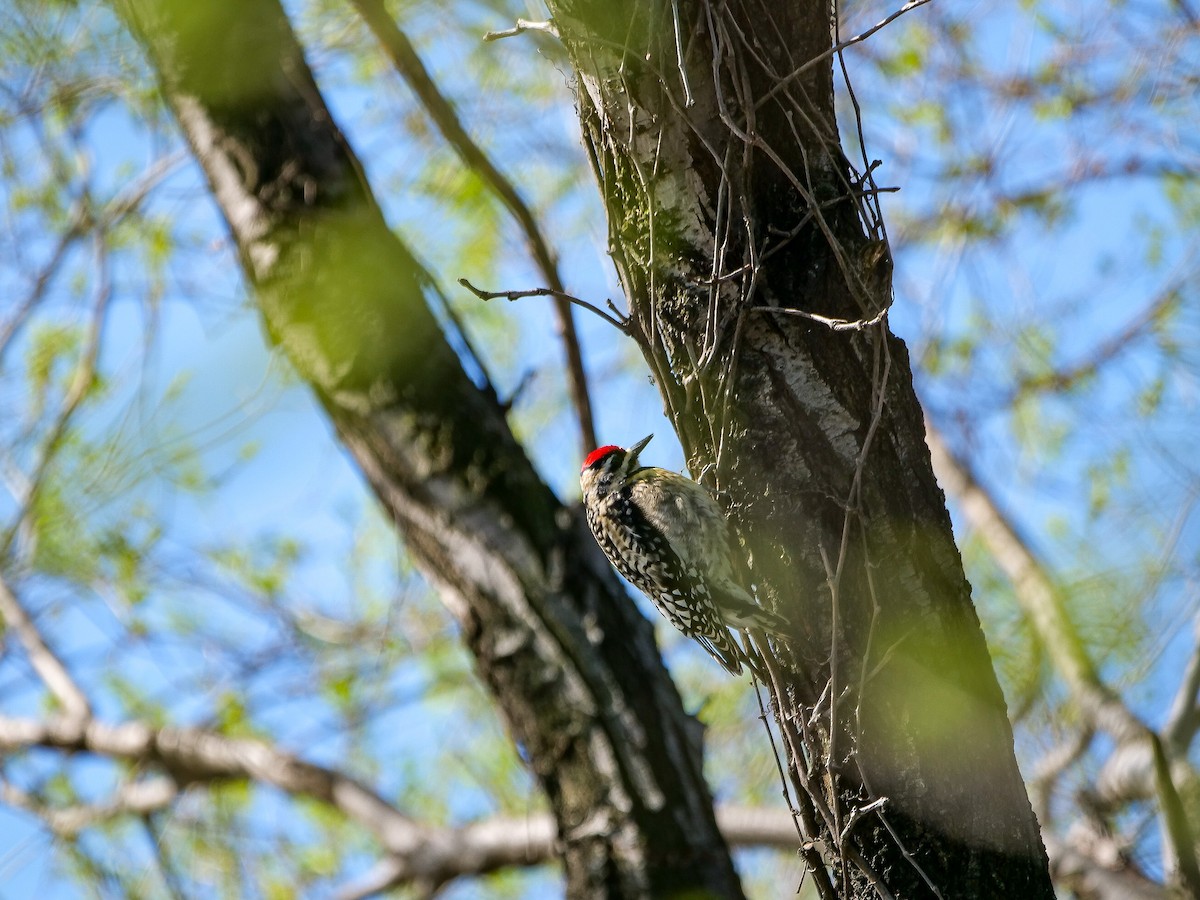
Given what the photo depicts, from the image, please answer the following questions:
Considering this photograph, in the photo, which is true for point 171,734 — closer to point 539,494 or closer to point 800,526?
point 539,494

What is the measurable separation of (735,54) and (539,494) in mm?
1912

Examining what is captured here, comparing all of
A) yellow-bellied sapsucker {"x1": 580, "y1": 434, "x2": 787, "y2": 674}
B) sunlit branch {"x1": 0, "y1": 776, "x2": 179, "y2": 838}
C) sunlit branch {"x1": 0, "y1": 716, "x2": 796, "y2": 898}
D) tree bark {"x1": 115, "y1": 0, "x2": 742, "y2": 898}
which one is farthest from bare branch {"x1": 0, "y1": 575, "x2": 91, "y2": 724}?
yellow-bellied sapsucker {"x1": 580, "y1": 434, "x2": 787, "y2": 674}

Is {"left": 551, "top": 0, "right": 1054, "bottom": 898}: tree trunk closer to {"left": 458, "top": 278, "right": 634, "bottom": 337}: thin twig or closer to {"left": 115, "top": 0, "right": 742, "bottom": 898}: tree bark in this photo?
{"left": 458, "top": 278, "right": 634, "bottom": 337}: thin twig

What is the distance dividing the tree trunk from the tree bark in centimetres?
136

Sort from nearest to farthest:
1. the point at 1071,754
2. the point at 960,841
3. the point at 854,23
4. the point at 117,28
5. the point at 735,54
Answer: the point at 960,841 → the point at 735,54 → the point at 117,28 → the point at 1071,754 → the point at 854,23

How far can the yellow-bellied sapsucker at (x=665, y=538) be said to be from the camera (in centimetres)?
345

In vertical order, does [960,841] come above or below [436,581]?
A: below

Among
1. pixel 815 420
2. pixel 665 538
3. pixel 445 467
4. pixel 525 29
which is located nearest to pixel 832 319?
pixel 815 420

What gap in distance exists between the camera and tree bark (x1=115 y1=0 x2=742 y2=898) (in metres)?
3.78

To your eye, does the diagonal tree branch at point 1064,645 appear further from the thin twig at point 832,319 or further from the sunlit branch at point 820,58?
the sunlit branch at point 820,58

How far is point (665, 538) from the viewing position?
388 centimetres

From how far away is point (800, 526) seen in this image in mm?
2402

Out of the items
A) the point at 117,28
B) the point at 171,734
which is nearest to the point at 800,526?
the point at 117,28

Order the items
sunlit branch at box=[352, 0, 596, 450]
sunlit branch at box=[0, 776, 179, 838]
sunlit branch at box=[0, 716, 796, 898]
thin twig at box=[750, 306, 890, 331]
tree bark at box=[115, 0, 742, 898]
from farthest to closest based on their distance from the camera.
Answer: sunlit branch at box=[0, 776, 179, 838], sunlit branch at box=[0, 716, 796, 898], sunlit branch at box=[352, 0, 596, 450], tree bark at box=[115, 0, 742, 898], thin twig at box=[750, 306, 890, 331]
